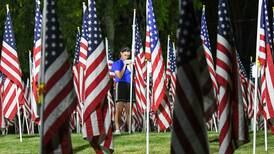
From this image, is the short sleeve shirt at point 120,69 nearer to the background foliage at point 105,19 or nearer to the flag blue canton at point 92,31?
the flag blue canton at point 92,31

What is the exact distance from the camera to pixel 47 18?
802 centimetres

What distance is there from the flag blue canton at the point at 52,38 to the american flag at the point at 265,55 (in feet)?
15.7

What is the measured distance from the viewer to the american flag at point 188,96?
293 inches

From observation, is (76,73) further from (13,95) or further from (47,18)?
(47,18)

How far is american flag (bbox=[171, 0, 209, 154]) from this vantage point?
7.45 meters

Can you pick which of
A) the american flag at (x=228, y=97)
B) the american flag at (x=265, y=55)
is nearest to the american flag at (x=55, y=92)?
the american flag at (x=228, y=97)

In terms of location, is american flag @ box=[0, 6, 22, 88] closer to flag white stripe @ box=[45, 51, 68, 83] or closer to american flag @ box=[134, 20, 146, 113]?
american flag @ box=[134, 20, 146, 113]

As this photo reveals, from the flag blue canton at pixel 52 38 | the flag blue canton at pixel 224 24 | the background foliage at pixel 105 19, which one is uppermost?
the background foliage at pixel 105 19

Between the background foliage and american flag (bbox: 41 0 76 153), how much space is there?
59.2ft

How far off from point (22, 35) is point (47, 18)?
2089 cm

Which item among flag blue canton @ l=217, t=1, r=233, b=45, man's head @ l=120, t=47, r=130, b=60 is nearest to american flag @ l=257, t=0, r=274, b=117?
flag blue canton @ l=217, t=1, r=233, b=45

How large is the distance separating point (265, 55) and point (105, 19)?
14.7 metres

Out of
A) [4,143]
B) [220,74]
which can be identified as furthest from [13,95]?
[220,74]

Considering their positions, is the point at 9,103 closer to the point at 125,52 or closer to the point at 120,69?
the point at 120,69
